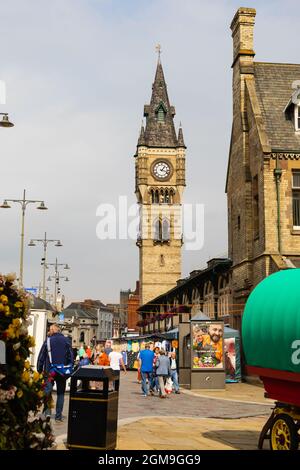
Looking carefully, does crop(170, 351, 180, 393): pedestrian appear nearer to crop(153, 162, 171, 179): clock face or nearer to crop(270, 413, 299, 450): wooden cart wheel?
crop(270, 413, 299, 450): wooden cart wheel

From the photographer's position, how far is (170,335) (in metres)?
32.1

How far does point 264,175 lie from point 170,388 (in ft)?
32.9

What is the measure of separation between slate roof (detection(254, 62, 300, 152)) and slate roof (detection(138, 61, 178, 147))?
7618 cm

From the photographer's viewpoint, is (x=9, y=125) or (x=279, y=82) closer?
(x=9, y=125)

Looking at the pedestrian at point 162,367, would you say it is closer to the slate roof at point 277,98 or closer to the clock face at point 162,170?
the slate roof at point 277,98

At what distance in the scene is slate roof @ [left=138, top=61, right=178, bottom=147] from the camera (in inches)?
4318

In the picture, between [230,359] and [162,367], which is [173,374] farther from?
[230,359]

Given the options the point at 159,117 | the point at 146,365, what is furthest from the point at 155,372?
the point at 159,117

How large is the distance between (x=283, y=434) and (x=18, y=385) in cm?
490

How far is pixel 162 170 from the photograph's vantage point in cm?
10681

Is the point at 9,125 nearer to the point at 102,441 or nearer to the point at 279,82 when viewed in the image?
the point at 102,441

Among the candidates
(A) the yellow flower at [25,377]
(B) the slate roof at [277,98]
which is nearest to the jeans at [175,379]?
(B) the slate roof at [277,98]

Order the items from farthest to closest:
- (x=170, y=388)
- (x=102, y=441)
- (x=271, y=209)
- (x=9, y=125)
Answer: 1. (x=271, y=209)
2. (x=170, y=388)
3. (x=9, y=125)
4. (x=102, y=441)
